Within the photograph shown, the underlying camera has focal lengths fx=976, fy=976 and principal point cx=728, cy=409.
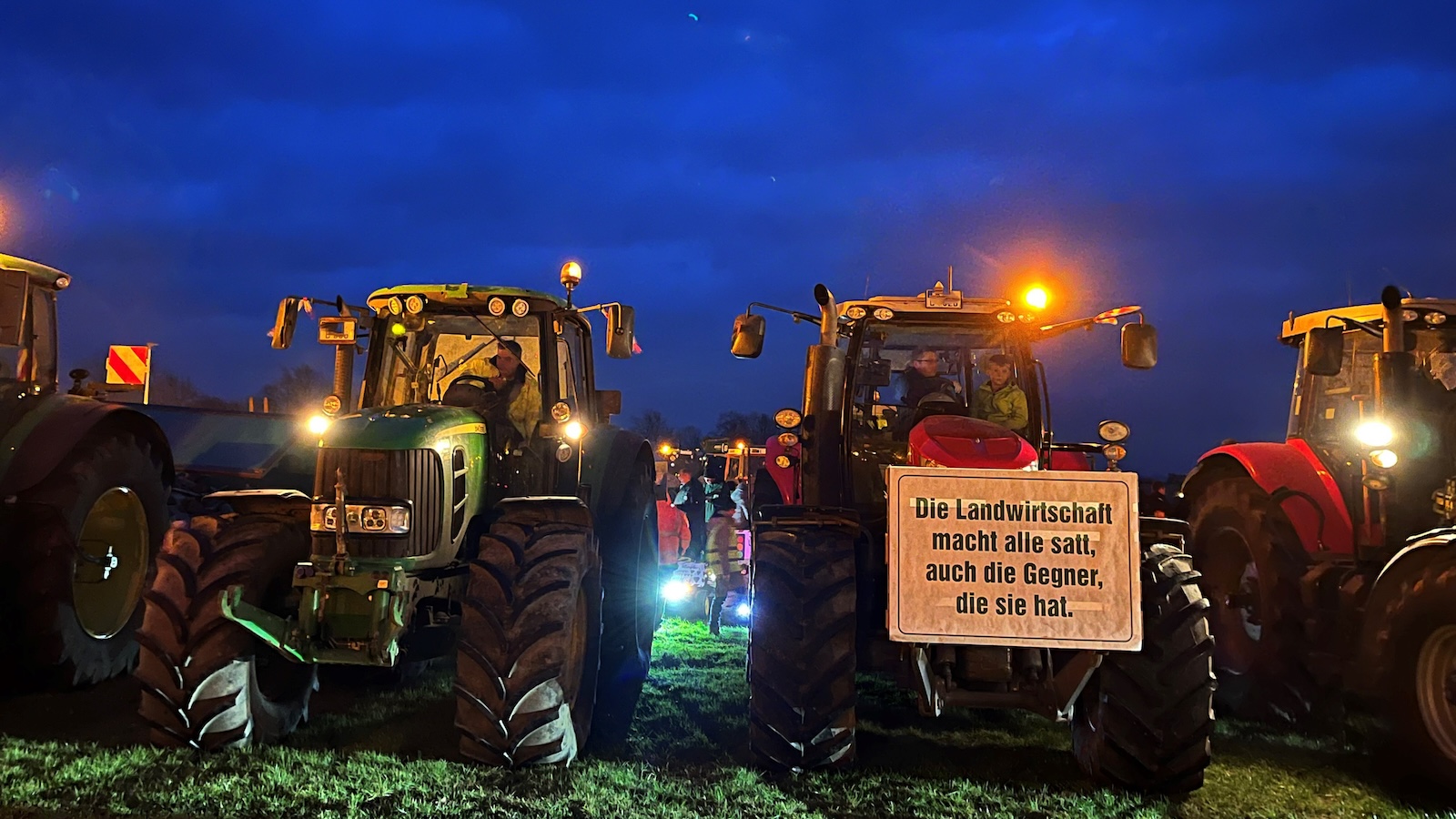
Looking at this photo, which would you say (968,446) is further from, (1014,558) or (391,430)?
(391,430)

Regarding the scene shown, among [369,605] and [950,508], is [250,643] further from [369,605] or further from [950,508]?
[950,508]

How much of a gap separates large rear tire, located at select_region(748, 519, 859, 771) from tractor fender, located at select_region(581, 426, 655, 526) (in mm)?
1859

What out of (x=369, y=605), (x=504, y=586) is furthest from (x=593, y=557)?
(x=369, y=605)

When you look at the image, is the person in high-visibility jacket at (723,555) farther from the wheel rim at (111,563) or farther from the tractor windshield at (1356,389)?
the tractor windshield at (1356,389)

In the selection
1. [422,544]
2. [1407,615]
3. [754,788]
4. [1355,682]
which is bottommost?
[754,788]

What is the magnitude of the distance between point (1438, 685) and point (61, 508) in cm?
763

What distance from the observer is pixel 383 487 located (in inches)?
191

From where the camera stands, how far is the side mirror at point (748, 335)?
19.2 feet

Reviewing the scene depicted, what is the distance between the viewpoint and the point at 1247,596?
22.0 ft

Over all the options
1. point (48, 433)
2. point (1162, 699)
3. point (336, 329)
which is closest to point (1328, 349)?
point (1162, 699)

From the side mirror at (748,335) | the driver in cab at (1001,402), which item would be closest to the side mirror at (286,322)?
the side mirror at (748,335)

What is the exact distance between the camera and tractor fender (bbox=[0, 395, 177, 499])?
5871mm

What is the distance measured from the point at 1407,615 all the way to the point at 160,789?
5.89 m

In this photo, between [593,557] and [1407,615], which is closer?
[1407,615]
